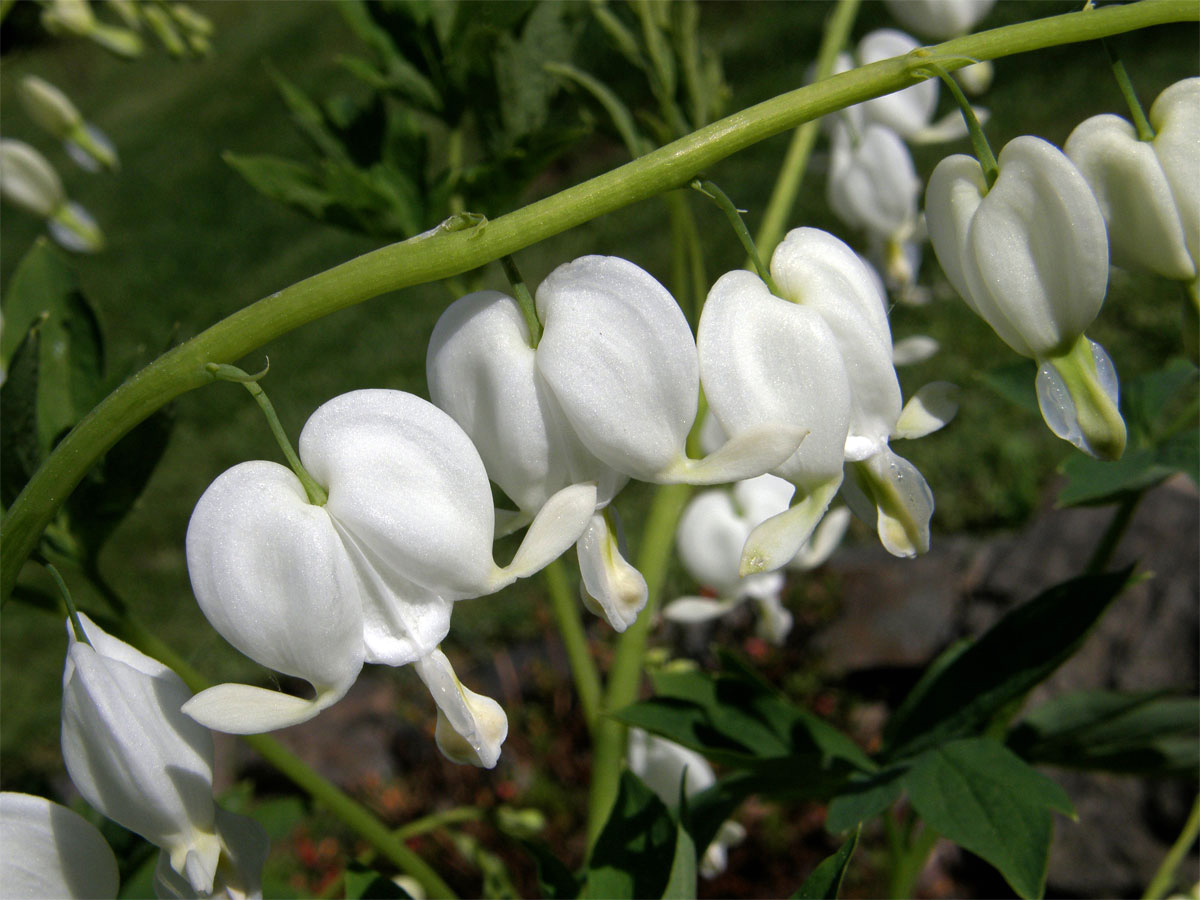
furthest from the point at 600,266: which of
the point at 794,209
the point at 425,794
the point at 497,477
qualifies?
the point at 794,209

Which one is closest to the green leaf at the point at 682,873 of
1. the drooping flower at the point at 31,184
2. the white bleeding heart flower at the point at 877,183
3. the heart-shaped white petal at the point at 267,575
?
the heart-shaped white petal at the point at 267,575

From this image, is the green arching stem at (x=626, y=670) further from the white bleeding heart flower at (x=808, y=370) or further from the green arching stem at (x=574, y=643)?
the white bleeding heart flower at (x=808, y=370)

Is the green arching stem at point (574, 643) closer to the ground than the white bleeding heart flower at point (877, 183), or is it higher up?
closer to the ground

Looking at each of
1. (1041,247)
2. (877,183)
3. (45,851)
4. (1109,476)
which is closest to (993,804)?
(1109,476)

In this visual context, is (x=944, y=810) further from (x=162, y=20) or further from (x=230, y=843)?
(x=162, y=20)

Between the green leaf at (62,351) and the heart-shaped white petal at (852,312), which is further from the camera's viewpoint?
the green leaf at (62,351)

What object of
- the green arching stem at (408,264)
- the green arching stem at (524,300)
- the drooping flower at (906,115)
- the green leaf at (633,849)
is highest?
the green arching stem at (408,264)

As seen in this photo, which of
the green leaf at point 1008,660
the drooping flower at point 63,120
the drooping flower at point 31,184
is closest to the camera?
the green leaf at point 1008,660
